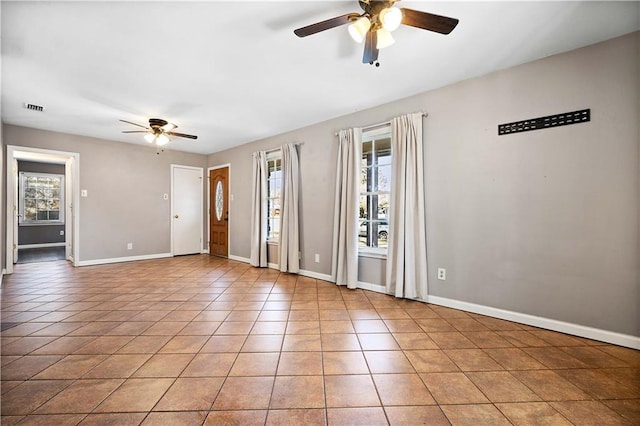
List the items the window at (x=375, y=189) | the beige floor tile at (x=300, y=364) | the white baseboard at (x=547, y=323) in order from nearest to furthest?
the beige floor tile at (x=300, y=364) → the white baseboard at (x=547, y=323) → the window at (x=375, y=189)

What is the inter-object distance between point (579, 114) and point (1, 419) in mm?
4511

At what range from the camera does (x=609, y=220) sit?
2.20 m

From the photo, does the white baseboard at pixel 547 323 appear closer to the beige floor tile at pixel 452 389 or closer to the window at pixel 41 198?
the beige floor tile at pixel 452 389

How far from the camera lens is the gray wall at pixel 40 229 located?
708cm

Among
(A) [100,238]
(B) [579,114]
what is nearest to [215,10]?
(B) [579,114]

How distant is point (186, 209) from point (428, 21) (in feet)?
20.5

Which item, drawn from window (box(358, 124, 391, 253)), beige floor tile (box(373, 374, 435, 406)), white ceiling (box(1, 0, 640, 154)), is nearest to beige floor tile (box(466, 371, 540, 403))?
beige floor tile (box(373, 374, 435, 406))

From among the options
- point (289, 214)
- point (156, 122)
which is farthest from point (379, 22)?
point (156, 122)

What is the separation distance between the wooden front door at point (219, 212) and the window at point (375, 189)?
358 centimetres

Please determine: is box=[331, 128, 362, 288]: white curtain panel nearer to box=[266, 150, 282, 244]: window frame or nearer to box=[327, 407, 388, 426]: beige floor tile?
box=[266, 150, 282, 244]: window frame

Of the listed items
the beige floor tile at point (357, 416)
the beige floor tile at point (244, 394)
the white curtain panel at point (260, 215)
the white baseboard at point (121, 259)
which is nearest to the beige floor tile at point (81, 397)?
the beige floor tile at point (244, 394)

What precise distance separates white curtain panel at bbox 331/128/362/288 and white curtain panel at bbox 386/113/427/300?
23.6 inches

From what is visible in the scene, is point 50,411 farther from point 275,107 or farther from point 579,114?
point 579,114

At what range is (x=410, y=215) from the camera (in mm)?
3178
